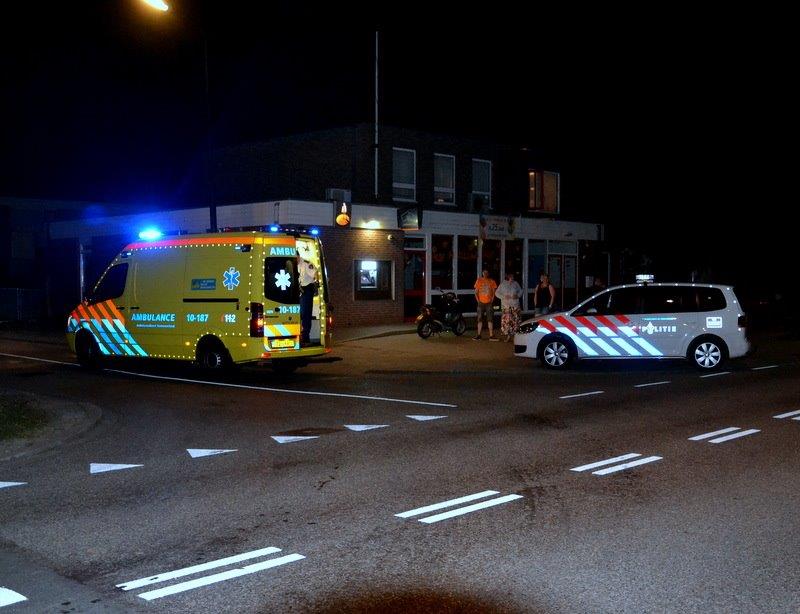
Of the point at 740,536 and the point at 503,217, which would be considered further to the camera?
the point at 503,217

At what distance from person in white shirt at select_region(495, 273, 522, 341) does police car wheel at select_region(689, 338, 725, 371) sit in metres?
6.42

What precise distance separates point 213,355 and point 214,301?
99 cm

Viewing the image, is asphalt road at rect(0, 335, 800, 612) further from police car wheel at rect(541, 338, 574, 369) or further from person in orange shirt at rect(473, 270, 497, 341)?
person in orange shirt at rect(473, 270, 497, 341)

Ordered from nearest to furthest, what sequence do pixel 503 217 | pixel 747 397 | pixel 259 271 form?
pixel 747 397
pixel 259 271
pixel 503 217

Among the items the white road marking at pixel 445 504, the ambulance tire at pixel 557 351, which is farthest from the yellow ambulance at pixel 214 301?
the white road marking at pixel 445 504

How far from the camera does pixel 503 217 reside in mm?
31406

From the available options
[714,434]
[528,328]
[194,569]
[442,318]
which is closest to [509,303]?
[442,318]

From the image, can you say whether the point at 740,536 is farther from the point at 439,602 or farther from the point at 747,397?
the point at 747,397

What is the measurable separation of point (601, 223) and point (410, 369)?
66.9 ft

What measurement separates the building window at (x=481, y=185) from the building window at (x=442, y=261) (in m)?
2.46

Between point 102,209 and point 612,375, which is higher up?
point 102,209

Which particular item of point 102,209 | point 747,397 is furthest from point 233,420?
point 102,209

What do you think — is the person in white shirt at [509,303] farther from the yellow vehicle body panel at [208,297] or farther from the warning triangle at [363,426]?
the warning triangle at [363,426]

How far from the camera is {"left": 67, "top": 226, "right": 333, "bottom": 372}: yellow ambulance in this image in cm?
1524
